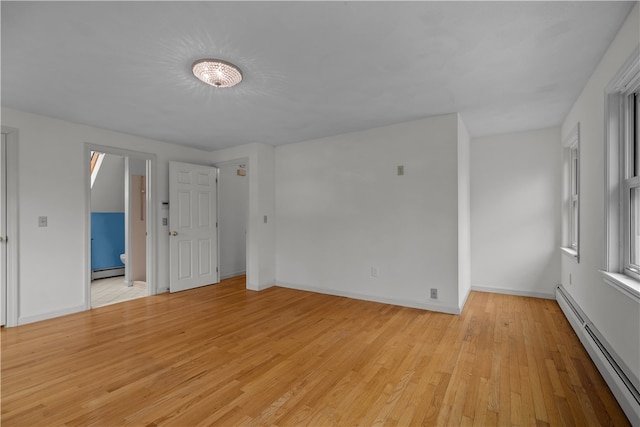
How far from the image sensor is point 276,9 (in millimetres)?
1706

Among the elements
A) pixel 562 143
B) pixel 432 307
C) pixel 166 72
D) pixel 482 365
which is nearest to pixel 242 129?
pixel 166 72

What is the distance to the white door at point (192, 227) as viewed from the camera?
15.6 feet

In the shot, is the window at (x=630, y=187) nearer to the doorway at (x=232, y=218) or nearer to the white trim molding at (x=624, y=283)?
the white trim molding at (x=624, y=283)

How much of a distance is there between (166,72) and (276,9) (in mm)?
1244

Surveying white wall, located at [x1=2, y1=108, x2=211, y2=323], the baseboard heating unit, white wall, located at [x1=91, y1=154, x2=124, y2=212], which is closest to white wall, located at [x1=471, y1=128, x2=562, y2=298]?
the baseboard heating unit

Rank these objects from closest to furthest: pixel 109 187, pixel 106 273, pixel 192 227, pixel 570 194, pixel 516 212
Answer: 1. pixel 570 194
2. pixel 516 212
3. pixel 192 227
4. pixel 106 273
5. pixel 109 187

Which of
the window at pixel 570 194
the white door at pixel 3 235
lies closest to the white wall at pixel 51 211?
the white door at pixel 3 235

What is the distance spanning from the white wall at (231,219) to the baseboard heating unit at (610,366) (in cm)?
490

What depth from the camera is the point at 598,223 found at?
240 cm

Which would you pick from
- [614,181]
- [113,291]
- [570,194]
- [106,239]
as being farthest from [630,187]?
[106,239]

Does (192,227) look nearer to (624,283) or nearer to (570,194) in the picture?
(624,283)

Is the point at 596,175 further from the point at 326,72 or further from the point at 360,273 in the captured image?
the point at 360,273

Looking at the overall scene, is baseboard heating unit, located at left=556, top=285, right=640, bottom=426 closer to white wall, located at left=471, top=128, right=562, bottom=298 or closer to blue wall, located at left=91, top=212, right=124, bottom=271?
white wall, located at left=471, top=128, right=562, bottom=298

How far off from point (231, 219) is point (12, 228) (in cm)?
319
